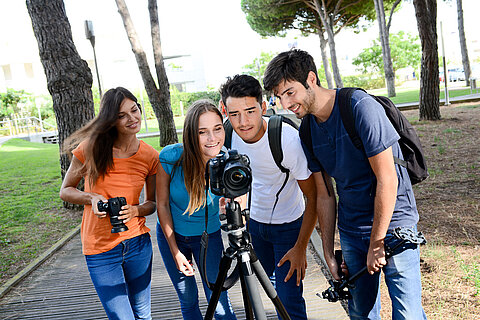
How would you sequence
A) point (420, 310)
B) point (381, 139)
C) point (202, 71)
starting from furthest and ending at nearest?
1. point (202, 71)
2. point (420, 310)
3. point (381, 139)

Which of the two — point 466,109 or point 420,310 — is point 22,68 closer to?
point 466,109

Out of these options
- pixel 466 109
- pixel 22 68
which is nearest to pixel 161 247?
pixel 466 109

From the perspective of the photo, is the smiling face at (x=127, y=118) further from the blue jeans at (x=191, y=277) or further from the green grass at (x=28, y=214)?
the green grass at (x=28, y=214)

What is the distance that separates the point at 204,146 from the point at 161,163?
0.96 ft

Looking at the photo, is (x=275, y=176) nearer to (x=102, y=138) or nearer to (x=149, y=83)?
(x=102, y=138)

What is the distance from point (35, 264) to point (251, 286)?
4029 mm

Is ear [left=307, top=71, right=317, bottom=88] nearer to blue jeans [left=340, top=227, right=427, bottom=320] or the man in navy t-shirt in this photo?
the man in navy t-shirt

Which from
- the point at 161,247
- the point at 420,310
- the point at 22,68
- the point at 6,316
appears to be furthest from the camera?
the point at 22,68

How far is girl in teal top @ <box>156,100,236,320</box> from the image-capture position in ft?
8.27

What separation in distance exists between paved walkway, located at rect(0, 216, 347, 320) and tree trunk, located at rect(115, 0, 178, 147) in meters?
9.62

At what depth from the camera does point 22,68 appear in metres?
46.1

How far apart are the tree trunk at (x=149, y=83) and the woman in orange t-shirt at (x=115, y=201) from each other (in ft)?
38.5

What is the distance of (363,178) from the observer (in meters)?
2.16

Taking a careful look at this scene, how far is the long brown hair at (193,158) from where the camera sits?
252 cm
